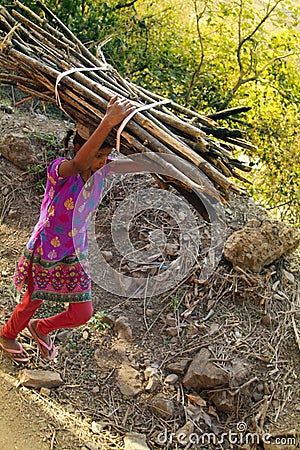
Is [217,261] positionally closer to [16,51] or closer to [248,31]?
[16,51]

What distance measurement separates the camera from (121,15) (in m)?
4.46

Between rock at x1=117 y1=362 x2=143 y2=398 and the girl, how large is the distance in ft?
1.51

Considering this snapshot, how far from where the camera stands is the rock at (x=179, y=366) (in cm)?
262

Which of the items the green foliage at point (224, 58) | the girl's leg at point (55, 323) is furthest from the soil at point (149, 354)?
the green foliage at point (224, 58)

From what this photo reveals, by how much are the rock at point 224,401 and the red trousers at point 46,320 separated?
765mm

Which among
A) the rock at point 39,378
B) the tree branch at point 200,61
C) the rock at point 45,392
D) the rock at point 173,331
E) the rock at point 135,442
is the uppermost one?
the tree branch at point 200,61

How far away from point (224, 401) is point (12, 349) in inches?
41.2

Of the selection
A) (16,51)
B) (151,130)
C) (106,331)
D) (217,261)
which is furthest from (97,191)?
(217,261)

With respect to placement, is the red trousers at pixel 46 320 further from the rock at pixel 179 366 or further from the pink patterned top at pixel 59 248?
the rock at pixel 179 366

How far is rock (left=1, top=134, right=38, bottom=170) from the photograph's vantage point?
3480mm

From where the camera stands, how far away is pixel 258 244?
9.85 ft

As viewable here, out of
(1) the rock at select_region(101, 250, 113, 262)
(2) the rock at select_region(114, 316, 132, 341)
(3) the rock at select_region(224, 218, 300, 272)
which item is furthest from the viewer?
(1) the rock at select_region(101, 250, 113, 262)

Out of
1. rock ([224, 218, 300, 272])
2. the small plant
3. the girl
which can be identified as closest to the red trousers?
the girl

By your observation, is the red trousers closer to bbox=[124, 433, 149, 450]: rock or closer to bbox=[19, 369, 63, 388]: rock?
bbox=[19, 369, 63, 388]: rock
